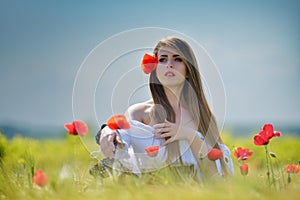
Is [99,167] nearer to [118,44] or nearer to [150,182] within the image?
[150,182]

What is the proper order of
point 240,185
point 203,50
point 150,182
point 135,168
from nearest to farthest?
point 240,185 → point 150,182 → point 135,168 → point 203,50

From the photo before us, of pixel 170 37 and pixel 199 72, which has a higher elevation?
pixel 170 37

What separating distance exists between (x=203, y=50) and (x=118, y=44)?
0.53 meters

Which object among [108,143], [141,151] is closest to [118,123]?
[108,143]

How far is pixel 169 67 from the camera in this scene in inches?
105

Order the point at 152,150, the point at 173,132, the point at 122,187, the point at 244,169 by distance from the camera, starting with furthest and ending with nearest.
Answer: the point at 173,132, the point at 244,169, the point at 152,150, the point at 122,187

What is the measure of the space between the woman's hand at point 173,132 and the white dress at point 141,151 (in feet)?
0.12

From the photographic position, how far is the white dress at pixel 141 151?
96.1 inches

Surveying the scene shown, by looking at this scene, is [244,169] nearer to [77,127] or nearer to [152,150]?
[152,150]

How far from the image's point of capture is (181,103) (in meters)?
A: 2.78

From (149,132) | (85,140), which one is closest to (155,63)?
(149,132)

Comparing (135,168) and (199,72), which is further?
(199,72)

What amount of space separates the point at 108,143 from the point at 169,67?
0.60 m

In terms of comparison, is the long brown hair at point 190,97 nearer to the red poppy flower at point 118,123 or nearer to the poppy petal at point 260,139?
the poppy petal at point 260,139
